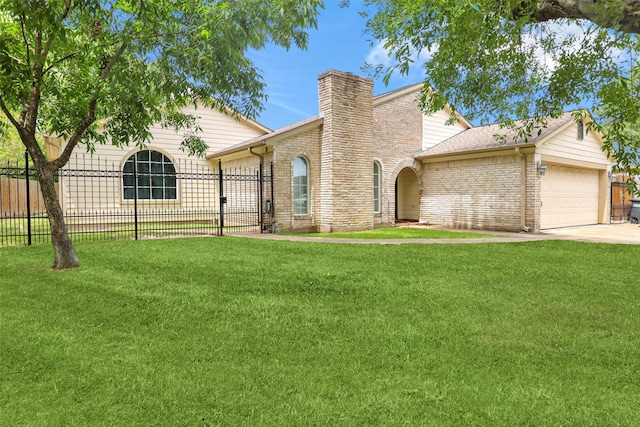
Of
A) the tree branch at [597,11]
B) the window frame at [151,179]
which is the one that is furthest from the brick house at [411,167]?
the tree branch at [597,11]

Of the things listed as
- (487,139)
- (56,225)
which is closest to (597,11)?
(56,225)

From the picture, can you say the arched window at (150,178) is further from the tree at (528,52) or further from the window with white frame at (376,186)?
the tree at (528,52)

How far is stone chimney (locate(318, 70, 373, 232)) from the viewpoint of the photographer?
14.2 meters

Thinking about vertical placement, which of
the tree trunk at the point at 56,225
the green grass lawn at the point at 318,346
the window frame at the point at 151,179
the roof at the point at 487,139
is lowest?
the green grass lawn at the point at 318,346

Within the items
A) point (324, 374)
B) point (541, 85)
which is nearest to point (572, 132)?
point (541, 85)

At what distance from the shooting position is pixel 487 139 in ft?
53.4

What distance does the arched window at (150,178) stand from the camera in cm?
1650

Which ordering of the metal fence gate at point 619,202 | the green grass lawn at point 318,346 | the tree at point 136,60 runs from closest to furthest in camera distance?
the green grass lawn at point 318,346 < the tree at point 136,60 < the metal fence gate at point 619,202

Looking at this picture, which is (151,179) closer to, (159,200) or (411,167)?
(159,200)

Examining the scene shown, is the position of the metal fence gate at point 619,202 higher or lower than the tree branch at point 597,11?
lower

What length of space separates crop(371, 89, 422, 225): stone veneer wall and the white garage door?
5.06 meters

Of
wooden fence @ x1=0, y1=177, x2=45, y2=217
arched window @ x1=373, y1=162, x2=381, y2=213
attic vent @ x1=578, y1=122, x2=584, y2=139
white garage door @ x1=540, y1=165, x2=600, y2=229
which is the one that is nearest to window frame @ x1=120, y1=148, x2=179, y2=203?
wooden fence @ x1=0, y1=177, x2=45, y2=217

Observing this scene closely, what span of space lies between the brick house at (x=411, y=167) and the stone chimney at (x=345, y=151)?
0.12 feet

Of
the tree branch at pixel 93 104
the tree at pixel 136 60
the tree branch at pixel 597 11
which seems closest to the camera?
the tree branch at pixel 597 11
